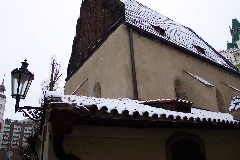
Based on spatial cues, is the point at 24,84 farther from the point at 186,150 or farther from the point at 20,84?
the point at 186,150

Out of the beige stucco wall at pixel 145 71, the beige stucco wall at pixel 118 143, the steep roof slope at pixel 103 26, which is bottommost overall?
the beige stucco wall at pixel 118 143

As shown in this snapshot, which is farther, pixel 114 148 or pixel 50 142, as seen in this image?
pixel 114 148

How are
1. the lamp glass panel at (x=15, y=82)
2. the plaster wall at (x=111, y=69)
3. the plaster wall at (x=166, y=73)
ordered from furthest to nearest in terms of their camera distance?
the plaster wall at (x=166, y=73), the plaster wall at (x=111, y=69), the lamp glass panel at (x=15, y=82)

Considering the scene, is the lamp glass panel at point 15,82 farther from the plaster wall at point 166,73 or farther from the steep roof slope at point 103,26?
→ the steep roof slope at point 103,26

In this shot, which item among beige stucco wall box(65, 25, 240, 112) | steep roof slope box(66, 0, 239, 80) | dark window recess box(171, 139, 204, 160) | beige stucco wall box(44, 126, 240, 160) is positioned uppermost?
steep roof slope box(66, 0, 239, 80)

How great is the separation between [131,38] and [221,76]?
7.86 metres

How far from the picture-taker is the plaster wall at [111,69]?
8.62 metres

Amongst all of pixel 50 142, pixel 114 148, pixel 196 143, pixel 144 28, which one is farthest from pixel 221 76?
pixel 50 142

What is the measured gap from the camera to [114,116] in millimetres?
4301

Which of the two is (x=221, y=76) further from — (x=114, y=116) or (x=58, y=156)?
(x=58, y=156)

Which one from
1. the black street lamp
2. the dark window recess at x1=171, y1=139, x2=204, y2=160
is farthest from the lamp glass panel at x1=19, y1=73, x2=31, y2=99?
the dark window recess at x1=171, y1=139, x2=204, y2=160

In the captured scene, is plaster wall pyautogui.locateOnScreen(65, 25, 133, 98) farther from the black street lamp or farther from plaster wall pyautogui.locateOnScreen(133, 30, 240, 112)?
the black street lamp

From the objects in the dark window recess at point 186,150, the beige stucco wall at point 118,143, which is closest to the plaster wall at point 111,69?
the dark window recess at point 186,150

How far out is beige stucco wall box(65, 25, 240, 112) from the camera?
8906mm
